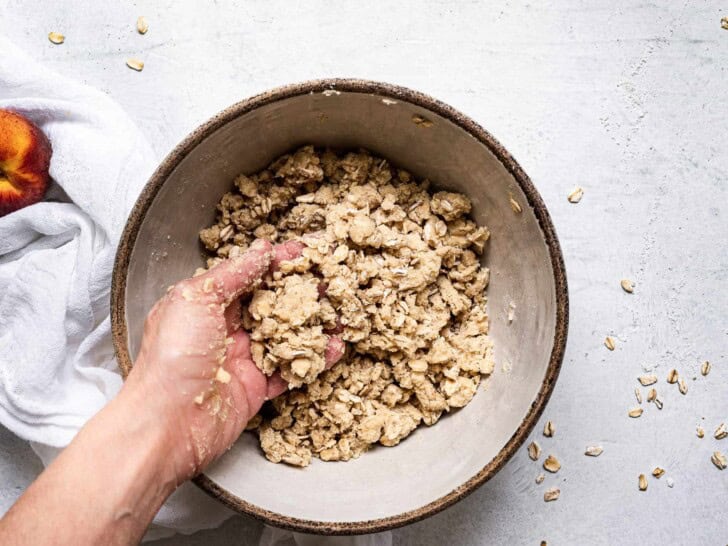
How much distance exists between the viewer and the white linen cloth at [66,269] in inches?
47.9

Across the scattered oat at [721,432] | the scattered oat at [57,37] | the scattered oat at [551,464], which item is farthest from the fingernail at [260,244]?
the scattered oat at [721,432]

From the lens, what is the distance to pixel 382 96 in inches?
40.8

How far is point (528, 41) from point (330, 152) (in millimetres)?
456

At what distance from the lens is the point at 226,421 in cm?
107

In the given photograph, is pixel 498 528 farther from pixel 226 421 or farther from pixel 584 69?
pixel 584 69

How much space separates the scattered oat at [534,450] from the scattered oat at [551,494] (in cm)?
8

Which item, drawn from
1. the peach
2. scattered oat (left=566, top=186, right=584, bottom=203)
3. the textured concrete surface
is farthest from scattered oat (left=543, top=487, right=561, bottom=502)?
the peach

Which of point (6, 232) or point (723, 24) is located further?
point (723, 24)

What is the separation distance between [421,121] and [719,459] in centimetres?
91

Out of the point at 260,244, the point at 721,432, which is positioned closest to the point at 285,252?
the point at 260,244

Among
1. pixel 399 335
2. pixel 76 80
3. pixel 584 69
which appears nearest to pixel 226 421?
pixel 399 335

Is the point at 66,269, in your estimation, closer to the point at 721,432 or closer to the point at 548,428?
the point at 548,428

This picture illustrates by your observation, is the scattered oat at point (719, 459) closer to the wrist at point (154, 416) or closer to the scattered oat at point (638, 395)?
the scattered oat at point (638, 395)

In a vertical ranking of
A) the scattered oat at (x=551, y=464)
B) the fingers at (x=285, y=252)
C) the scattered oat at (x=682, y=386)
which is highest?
the fingers at (x=285, y=252)
